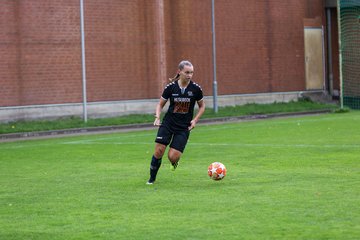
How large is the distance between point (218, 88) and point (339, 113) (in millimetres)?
6201

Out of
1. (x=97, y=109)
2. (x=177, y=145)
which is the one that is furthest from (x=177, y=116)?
(x=97, y=109)

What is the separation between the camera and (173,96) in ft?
51.9

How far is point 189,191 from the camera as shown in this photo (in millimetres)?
14328

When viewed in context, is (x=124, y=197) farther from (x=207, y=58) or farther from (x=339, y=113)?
(x=207, y=58)

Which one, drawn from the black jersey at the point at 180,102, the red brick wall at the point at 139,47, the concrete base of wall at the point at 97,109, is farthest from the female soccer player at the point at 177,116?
the red brick wall at the point at 139,47

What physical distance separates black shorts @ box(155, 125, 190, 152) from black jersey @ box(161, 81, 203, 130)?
3.6 inches

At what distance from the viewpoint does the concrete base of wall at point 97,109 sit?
33.7m

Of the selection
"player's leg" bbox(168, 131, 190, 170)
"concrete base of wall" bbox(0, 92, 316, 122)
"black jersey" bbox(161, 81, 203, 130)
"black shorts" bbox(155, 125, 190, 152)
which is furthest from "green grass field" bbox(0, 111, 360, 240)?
"concrete base of wall" bbox(0, 92, 316, 122)

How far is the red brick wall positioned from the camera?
34.0m

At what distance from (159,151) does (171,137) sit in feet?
1.23

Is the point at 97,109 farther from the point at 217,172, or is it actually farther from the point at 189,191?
the point at 189,191

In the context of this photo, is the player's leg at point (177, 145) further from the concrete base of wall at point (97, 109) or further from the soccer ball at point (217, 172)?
the concrete base of wall at point (97, 109)

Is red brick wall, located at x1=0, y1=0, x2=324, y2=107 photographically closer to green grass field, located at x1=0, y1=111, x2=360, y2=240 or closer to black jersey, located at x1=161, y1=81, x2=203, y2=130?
green grass field, located at x1=0, y1=111, x2=360, y2=240

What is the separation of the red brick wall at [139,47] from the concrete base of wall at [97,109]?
0.89 ft
